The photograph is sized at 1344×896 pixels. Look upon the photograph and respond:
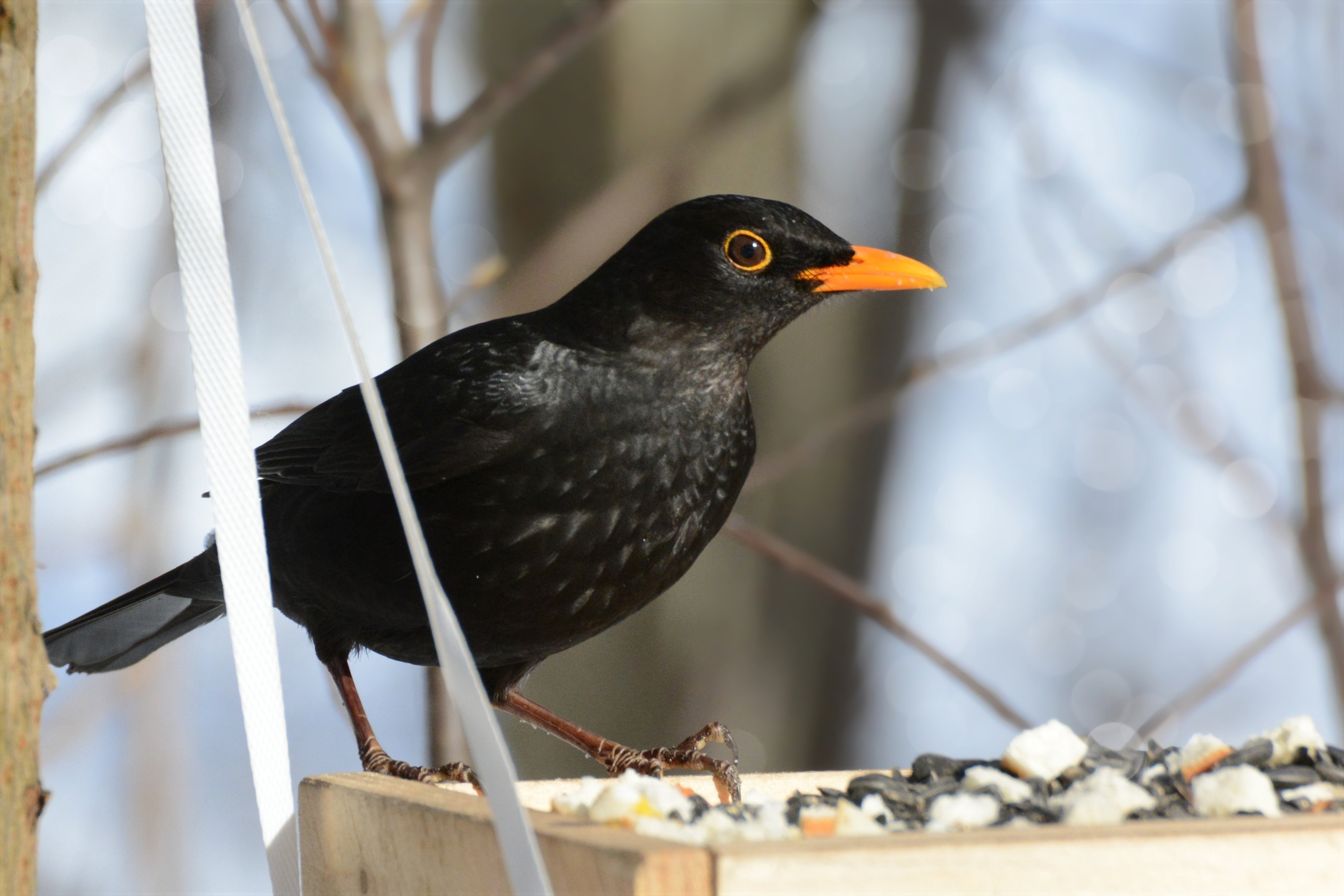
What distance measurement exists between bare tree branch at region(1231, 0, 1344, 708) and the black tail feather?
85.4 inches

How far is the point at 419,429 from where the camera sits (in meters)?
1.40

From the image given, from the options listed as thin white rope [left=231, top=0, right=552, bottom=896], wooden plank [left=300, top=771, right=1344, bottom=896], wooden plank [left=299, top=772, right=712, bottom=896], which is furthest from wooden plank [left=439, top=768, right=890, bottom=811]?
thin white rope [left=231, top=0, right=552, bottom=896]

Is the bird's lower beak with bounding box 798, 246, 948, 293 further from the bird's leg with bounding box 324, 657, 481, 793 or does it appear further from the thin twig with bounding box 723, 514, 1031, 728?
the bird's leg with bounding box 324, 657, 481, 793

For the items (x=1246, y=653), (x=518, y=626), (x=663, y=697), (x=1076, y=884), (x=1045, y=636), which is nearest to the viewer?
(x=1076, y=884)

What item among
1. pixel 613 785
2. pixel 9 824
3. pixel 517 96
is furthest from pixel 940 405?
pixel 9 824

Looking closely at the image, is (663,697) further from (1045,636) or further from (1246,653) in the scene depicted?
(1246,653)

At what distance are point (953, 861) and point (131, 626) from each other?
50.9 inches

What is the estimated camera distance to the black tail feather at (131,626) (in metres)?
1.61

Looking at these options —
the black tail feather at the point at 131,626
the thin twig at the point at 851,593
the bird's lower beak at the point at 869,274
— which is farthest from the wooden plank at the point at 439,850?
the thin twig at the point at 851,593

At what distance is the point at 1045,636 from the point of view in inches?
117

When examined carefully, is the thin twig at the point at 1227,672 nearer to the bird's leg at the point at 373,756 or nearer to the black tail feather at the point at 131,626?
the bird's leg at the point at 373,756

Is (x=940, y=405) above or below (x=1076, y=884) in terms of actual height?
above

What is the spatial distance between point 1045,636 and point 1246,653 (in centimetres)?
81

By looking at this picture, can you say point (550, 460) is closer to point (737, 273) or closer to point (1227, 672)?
point (737, 273)
